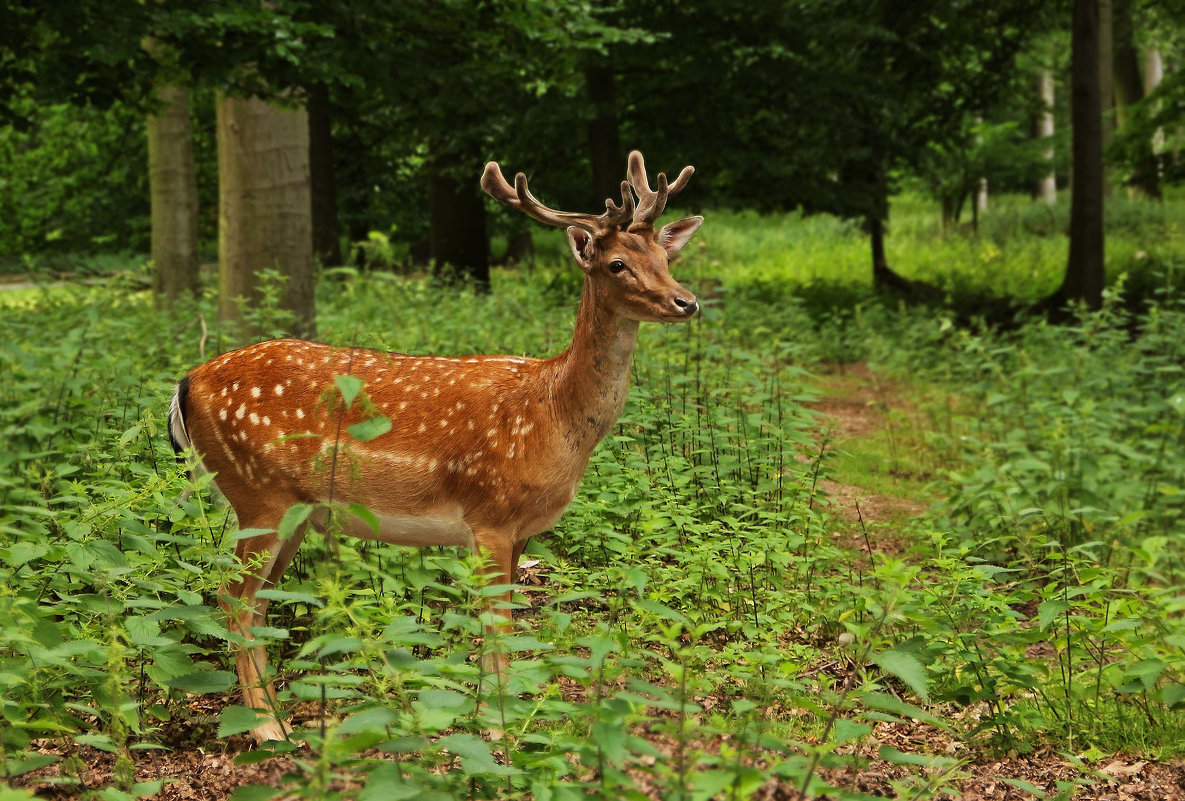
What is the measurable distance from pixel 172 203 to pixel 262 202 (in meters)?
4.56

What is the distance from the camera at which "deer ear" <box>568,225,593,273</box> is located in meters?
5.35

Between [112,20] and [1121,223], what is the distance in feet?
74.4

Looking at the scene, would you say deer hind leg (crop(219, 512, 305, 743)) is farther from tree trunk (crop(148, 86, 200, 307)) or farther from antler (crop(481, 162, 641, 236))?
tree trunk (crop(148, 86, 200, 307))

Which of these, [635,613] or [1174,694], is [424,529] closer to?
[635,613]

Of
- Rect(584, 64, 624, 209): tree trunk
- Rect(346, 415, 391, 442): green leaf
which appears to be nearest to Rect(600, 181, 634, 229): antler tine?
Rect(346, 415, 391, 442): green leaf

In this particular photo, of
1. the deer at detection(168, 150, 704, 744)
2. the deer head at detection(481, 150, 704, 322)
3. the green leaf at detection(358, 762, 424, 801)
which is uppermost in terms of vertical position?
the deer head at detection(481, 150, 704, 322)

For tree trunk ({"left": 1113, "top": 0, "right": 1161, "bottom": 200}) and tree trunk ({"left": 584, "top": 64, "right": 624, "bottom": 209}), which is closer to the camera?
Result: tree trunk ({"left": 584, "top": 64, "right": 624, "bottom": 209})

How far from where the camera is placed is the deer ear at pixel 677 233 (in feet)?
18.7

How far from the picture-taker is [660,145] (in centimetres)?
1878

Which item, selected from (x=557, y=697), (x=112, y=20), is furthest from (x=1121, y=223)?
(x=557, y=697)

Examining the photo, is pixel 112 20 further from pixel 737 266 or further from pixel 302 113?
pixel 737 266

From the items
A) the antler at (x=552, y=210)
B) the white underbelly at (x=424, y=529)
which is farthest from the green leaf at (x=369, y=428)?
the antler at (x=552, y=210)

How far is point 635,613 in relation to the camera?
4.39m

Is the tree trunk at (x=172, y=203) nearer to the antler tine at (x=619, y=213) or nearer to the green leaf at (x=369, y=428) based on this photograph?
the antler tine at (x=619, y=213)
